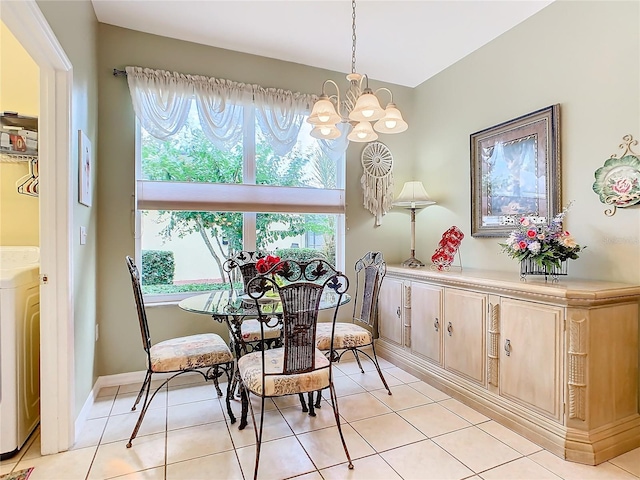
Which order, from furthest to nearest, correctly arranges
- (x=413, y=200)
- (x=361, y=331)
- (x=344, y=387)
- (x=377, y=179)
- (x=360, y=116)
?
1. (x=377, y=179)
2. (x=413, y=200)
3. (x=344, y=387)
4. (x=361, y=331)
5. (x=360, y=116)

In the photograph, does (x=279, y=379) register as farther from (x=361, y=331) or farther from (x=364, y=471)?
(x=361, y=331)

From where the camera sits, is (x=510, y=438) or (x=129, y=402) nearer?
(x=510, y=438)

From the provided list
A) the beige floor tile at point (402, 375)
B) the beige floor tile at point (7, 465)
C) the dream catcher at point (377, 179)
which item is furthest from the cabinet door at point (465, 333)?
the beige floor tile at point (7, 465)

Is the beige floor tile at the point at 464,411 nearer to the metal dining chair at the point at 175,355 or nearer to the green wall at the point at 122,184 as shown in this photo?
the metal dining chair at the point at 175,355

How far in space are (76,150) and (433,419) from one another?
281cm

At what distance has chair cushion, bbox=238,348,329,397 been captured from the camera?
185cm

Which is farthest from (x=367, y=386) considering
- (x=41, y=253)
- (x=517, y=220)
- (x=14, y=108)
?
(x=14, y=108)

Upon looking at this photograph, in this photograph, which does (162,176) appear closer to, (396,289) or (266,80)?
(266,80)

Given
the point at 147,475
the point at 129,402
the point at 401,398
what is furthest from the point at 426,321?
the point at 129,402

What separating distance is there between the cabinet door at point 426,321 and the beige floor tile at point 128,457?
79.7 inches

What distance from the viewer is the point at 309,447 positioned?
202 cm

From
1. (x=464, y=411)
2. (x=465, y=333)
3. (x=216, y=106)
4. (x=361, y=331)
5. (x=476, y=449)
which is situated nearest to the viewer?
(x=476, y=449)

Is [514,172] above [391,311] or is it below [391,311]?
above

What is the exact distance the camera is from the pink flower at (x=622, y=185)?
213 cm
